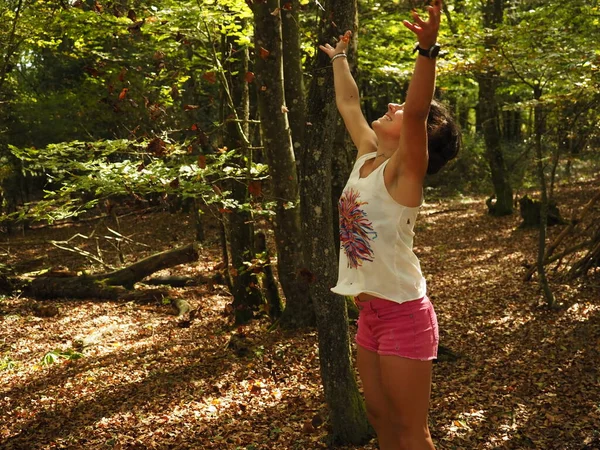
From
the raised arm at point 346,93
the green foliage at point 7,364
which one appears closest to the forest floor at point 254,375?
the green foliage at point 7,364

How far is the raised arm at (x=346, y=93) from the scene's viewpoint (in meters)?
3.12

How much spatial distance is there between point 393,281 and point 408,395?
0.52m

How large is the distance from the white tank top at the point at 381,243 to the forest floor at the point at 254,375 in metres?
1.95

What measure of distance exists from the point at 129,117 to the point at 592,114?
12.1 metres

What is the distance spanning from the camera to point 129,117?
627 inches

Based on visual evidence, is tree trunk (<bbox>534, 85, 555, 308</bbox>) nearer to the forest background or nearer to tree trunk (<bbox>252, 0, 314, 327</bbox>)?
the forest background

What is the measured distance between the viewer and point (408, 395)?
8.07 ft

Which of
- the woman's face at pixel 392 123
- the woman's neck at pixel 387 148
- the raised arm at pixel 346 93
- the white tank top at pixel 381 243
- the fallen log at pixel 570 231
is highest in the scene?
the raised arm at pixel 346 93

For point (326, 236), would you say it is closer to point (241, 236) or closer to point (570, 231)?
point (241, 236)

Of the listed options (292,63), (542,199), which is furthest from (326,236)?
(542,199)

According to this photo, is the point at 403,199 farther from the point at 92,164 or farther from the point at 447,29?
the point at 447,29

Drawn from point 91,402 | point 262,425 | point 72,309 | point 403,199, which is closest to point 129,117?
point 72,309

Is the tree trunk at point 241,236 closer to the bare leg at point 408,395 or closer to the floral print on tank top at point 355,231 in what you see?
the floral print on tank top at point 355,231

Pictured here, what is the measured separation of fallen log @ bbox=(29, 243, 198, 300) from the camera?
10.6 meters
